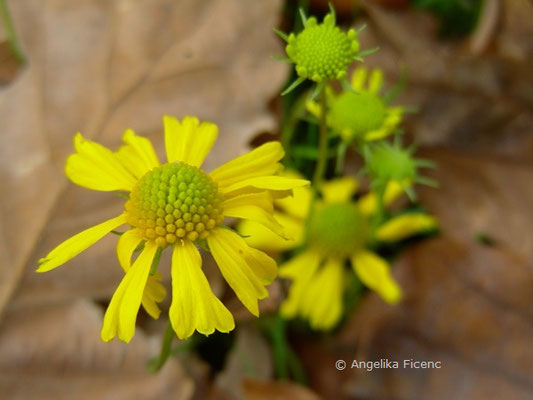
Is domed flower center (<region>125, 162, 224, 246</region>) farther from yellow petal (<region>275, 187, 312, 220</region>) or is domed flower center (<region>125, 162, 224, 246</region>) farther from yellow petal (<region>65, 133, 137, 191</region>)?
yellow petal (<region>275, 187, 312, 220</region>)

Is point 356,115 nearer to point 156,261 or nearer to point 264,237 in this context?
point 264,237

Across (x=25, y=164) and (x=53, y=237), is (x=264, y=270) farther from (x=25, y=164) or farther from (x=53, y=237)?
(x=25, y=164)

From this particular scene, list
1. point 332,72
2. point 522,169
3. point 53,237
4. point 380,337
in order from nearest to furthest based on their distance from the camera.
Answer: point 332,72 → point 53,237 → point 380,337 → point 522,169

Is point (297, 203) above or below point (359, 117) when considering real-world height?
below

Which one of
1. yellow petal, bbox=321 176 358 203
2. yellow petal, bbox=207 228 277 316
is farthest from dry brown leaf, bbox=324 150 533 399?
yellow petal, bbox=207 228 277 316

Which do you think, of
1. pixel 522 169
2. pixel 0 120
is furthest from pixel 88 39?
pixel 522 169

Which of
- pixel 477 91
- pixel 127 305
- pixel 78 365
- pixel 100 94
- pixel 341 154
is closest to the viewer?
pixel 127 305

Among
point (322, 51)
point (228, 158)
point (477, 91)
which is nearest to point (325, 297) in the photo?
point (228, 158)
